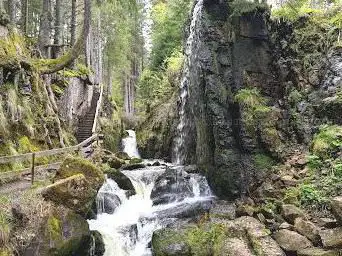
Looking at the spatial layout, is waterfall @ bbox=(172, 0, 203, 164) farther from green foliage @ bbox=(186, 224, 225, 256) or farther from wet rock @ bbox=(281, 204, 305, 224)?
green foliage @ bbox=(186, 224, 225, 256)

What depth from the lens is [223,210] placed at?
13547 mm

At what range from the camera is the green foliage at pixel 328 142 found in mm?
12453

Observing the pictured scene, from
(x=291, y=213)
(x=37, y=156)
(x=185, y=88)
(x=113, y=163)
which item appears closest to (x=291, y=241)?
(x=291, y=213)

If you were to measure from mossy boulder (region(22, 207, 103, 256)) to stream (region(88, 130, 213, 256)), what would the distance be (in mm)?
1383

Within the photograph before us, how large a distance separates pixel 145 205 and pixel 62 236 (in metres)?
5.57

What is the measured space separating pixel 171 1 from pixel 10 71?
17029 millimetres

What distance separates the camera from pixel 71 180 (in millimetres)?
10125

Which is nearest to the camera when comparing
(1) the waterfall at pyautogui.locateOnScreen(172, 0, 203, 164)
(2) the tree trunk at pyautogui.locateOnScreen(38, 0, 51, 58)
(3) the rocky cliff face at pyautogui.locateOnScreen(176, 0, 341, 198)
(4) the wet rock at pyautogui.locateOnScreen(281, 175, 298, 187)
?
(4) the wet rock at pyautogui.locateOnScreen(281, 175, 298, 187)

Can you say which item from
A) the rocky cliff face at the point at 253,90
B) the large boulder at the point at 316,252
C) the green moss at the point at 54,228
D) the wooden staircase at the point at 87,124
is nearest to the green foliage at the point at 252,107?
the rocky cliff face at the point at 253,90

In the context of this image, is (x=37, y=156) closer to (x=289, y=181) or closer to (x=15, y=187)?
(x=15, y=187)

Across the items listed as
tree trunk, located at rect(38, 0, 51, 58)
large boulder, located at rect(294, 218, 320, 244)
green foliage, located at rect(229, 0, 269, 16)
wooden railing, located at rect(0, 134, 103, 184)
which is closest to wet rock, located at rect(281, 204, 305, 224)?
large boulder, located at rect(294, 218, 320, 244)

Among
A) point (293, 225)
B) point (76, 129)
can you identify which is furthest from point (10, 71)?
point (293, 225)

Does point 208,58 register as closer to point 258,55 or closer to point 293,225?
point 258,55

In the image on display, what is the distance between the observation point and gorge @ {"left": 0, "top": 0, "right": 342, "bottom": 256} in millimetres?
A: 9672
